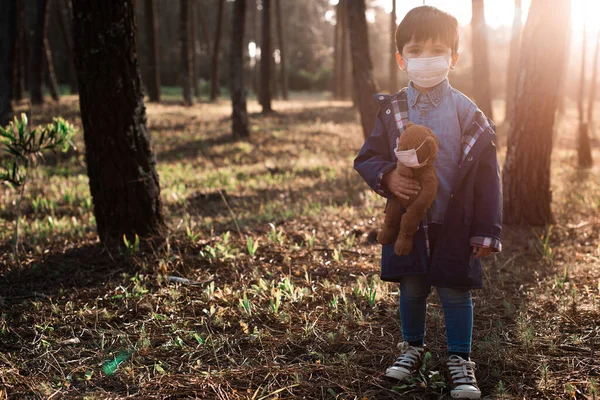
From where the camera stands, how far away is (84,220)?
23.6ft

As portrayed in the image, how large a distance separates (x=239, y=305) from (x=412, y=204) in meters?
1.83

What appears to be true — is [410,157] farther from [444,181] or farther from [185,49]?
[185,49]

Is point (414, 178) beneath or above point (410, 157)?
beneath

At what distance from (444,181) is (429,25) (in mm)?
797

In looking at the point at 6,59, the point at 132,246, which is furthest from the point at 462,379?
the point at 6,59

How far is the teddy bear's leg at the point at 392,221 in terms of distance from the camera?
114 inches

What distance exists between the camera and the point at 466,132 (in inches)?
113

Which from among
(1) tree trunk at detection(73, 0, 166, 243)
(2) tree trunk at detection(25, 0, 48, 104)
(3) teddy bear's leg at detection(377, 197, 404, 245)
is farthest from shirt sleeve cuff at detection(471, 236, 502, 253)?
(2) tree trunk at detection(25, 0, 48, 104)

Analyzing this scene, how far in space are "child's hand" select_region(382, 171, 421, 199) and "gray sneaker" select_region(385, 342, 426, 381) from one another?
3.12 ft

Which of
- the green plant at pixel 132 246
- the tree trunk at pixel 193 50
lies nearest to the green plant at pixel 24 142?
the green plant at pixel 132 246

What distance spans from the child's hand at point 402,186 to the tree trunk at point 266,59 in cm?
1712

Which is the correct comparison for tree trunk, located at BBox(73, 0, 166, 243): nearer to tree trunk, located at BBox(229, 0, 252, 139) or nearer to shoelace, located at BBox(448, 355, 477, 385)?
shoelace, located at BBox(448, 355, 477, 385)

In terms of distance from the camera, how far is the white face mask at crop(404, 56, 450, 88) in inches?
110

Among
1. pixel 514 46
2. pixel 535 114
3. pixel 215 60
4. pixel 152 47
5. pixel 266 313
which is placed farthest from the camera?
pixel 215 60
